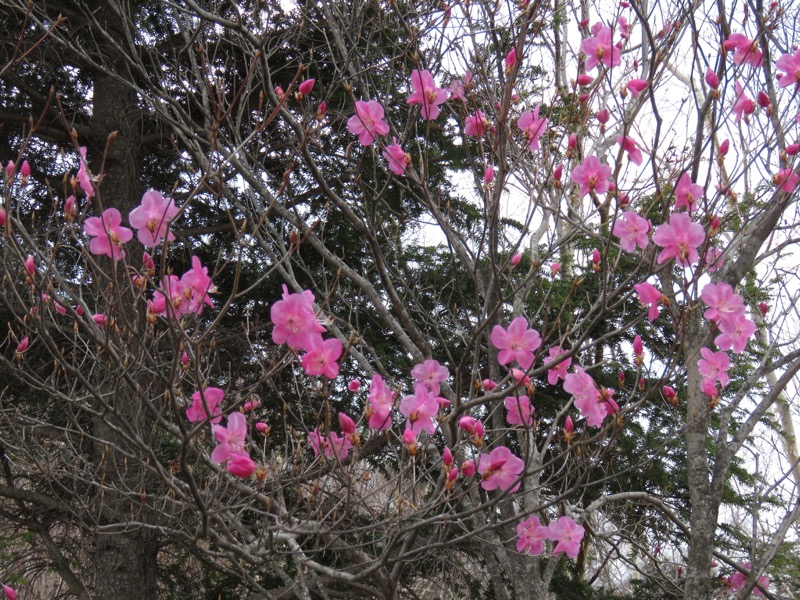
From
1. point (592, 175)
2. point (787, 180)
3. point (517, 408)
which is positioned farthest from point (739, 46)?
point (517, 408)

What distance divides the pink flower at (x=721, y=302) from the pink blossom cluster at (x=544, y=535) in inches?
38.4

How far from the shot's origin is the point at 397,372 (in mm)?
4875

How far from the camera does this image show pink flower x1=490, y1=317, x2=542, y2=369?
2162 mm

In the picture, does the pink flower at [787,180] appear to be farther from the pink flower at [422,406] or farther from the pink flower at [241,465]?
the pink flower at [241,465]

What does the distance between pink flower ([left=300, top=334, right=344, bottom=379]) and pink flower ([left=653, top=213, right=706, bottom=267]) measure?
1.03 metres

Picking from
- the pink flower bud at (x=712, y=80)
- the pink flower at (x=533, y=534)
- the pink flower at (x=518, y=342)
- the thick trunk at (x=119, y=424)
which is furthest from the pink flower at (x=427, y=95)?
the thick trunk at (x=119, y=424)

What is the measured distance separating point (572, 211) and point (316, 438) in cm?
186

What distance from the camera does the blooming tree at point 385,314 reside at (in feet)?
7.39

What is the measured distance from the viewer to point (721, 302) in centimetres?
226

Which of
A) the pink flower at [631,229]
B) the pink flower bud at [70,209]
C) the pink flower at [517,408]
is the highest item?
the pink flower at [631,229]

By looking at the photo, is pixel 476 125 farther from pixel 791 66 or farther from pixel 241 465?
pixel 241 465

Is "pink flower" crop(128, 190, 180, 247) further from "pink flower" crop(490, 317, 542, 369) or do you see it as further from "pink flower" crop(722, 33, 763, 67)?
"pink flower" crop(722, 33, 763, 67)

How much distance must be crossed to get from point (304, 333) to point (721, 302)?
1358mm

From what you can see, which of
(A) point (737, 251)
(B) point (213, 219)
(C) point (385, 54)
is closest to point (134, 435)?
(A) point (737, 251)
